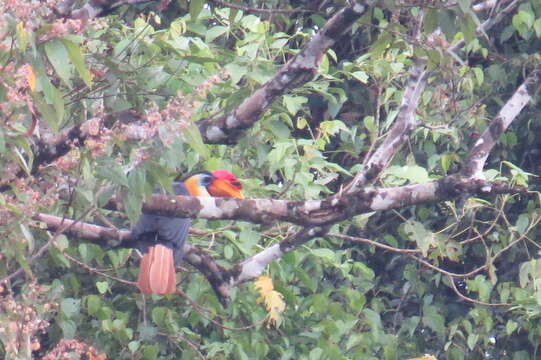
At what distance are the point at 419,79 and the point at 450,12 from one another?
3.53ft

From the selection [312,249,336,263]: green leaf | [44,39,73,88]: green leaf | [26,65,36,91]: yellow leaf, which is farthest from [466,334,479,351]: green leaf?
[44,39,73,88]: green leaf

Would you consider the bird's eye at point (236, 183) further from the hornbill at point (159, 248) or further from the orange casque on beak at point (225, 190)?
the hornbill at point (159, 248)

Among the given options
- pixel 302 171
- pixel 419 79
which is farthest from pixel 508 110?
pixel 302 171

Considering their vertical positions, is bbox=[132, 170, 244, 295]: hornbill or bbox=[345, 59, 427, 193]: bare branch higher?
bbox=[345, 59, 427, 193]: bare branch

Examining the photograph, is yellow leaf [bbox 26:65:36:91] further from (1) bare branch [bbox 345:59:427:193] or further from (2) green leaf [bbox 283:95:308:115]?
(2) green leaf [bbox 283:95:308:115]

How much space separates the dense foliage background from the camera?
10.4 feet

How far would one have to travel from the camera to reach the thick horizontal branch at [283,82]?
360 centimetres

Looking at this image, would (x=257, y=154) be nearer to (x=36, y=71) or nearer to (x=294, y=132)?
(x=294, y=132)

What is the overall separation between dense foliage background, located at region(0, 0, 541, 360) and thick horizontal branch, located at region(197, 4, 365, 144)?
0.17 feet

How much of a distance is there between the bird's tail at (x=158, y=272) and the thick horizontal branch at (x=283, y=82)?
0.65m

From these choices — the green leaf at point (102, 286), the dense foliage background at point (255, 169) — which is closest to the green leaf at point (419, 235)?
the dense foliage background at point (255, 169)

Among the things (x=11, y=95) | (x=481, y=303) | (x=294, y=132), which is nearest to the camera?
(x=11, y=95)

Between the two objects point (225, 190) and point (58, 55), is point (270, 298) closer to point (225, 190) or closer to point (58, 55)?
point (225, 190)

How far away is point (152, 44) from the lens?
4121 mm
